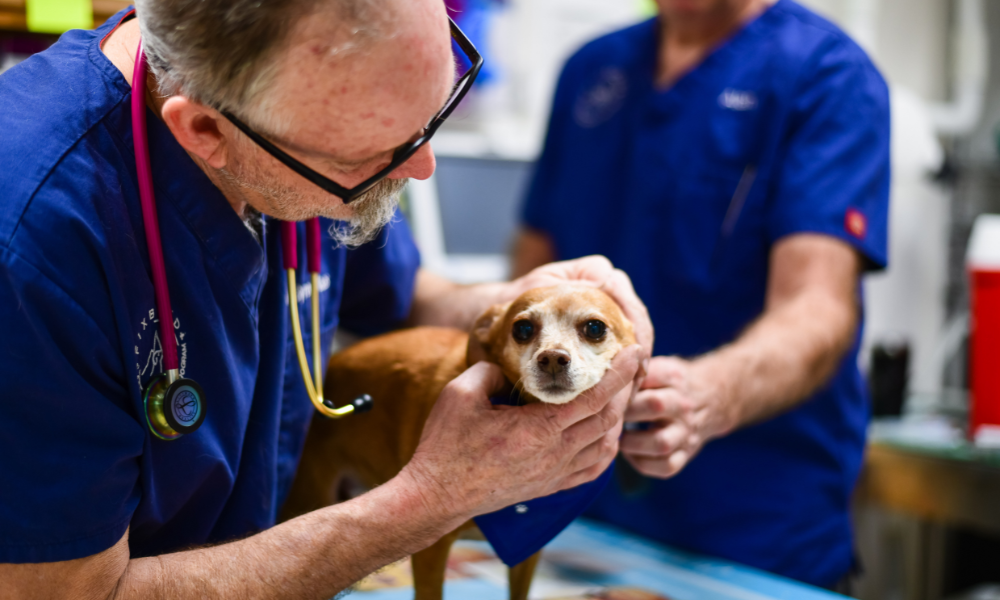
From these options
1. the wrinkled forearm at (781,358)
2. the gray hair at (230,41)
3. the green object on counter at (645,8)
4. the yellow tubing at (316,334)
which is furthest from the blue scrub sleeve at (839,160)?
the green object on counter at (645,8)

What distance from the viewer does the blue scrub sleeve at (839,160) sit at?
1.24 meters

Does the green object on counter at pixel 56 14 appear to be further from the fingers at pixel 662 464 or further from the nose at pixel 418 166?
the fingers at pixel 662 464

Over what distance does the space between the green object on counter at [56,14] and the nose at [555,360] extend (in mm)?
879

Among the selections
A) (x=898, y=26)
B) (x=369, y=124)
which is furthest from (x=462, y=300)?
(x=898, y=26)

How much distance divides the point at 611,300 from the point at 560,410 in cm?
18

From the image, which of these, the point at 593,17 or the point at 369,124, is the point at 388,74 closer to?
the point at 369,124

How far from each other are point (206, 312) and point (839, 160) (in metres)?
1.04

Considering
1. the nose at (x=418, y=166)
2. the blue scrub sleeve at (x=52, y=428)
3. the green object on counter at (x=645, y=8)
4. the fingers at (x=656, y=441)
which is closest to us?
the blue scrub sleeve at (x=52, y=428)

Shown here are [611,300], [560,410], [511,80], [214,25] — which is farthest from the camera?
[511,80]

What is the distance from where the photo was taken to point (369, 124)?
2.15ft

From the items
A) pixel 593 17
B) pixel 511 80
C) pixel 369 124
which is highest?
pixel 369 124

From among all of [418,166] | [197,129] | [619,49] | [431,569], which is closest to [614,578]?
[431,569]

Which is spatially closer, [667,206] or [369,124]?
[369,124]

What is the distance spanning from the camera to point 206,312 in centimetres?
74
